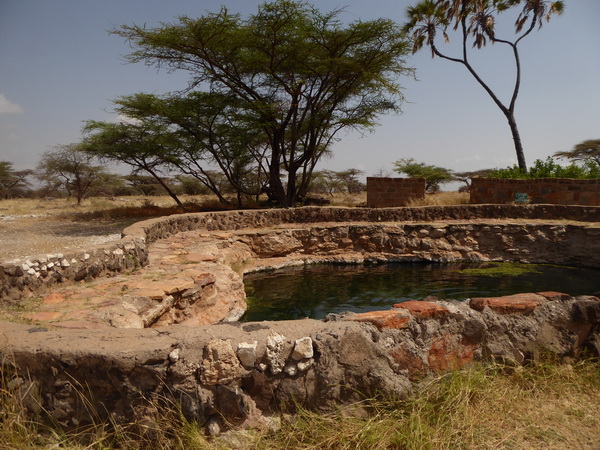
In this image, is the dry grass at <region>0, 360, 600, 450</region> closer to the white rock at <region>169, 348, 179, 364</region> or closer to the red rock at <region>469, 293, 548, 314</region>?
the white rock at <region>169, 348, 179, 364</region>

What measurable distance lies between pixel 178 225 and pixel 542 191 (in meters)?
11.3

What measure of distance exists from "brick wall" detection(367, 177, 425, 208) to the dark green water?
16.8 ft

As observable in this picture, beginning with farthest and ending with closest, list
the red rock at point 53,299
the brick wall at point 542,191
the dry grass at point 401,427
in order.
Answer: the brick wall at point 542,191 → the red rock at point 53,299 → the dry grass at point 401,427

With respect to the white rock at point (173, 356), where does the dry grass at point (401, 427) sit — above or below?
below

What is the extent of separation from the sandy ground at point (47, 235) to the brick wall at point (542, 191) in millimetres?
11666

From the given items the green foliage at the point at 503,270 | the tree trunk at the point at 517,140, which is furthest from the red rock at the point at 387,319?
the tree trunk at the point at 517,140

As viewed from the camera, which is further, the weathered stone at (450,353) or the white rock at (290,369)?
the weathered stone at (450,353)

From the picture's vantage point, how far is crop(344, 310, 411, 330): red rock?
2361mm

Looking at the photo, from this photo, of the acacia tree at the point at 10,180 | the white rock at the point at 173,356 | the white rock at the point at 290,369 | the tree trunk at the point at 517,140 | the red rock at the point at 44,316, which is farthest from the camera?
the acacia tree at the point at 10,180

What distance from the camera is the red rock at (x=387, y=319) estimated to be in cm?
236

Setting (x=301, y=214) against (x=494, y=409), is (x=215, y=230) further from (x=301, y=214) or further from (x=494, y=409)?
(x=494, y=409)

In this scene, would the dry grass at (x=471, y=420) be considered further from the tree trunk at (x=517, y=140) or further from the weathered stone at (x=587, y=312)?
the tree trunk at (x=517, y=140)

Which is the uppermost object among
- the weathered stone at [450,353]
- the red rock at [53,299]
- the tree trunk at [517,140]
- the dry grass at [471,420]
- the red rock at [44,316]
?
the tree trunk at [517,140]

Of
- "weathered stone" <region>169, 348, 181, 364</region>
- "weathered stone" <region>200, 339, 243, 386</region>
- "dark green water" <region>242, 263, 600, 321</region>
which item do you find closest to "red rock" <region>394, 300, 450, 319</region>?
"weathered stone" <region>200, 339, 243, 386</region>
